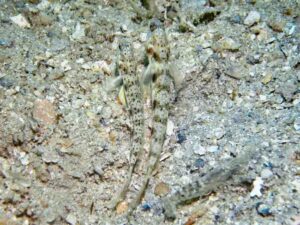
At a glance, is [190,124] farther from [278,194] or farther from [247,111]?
[278,194]

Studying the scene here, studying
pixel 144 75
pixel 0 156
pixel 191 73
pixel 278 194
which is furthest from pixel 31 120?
pixel 278 194

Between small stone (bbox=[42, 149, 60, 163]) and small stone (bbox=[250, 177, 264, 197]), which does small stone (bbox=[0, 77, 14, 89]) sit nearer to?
small stone (bbox=[42, 149, 60, 163])

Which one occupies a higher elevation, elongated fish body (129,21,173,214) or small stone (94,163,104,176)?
elongated fish body (129,21,173,214)

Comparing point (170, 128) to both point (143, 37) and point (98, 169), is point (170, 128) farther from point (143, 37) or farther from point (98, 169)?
point (143, 37)

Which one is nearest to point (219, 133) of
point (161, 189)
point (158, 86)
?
point (161, 189)

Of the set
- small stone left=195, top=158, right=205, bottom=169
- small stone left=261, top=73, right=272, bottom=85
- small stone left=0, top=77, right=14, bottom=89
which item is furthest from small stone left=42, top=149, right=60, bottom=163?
small stone left=261, top=73, right=272, bottom=85

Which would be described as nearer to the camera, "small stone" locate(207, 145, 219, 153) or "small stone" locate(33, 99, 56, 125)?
"small stone" locate(207, 145, 219, 153)

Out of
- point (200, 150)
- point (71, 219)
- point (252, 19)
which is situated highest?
point (252, 19)
